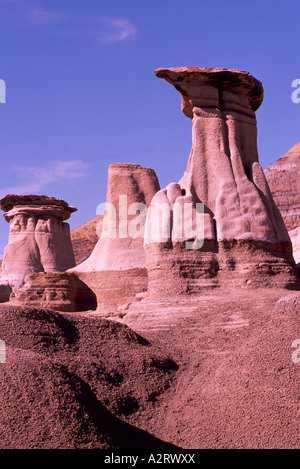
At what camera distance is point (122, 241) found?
24.7 metres

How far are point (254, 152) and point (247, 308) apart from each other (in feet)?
20.7

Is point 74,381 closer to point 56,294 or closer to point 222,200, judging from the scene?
point 222,200

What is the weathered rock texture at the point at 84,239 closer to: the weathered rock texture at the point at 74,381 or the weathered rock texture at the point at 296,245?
the weathered rock texture at the point at 296,245

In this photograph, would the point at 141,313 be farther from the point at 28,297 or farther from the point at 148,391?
the point at 28,297

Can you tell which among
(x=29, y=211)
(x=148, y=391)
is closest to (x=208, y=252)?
(x=148, y=391)

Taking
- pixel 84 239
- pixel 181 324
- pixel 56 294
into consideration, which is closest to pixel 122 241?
pixel 56 294

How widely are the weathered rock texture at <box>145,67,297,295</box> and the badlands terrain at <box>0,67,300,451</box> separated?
1.4 inches

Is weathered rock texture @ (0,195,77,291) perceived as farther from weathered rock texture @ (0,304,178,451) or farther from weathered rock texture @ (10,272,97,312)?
weathered rock texture @ (0,304,178,451)

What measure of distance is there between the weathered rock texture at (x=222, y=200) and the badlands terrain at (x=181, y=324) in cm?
3

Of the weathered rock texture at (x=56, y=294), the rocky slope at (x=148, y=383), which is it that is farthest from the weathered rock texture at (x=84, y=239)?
the rocky slope at (x=148, y=383)

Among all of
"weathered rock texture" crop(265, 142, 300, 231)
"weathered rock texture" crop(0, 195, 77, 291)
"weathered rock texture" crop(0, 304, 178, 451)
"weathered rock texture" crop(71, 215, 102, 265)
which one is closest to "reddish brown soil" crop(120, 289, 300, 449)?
"weathered rock texture" crop(0, 304, 178, 451)

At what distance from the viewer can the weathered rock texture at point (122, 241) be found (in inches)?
914

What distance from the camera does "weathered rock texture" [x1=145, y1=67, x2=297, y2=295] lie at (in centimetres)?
1712

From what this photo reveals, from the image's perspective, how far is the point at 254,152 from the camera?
65.6 ft
